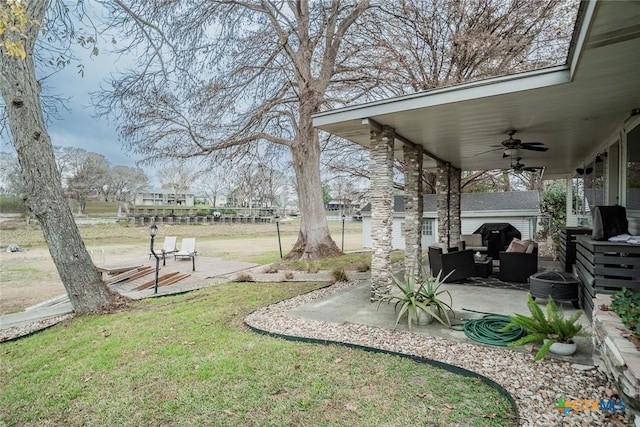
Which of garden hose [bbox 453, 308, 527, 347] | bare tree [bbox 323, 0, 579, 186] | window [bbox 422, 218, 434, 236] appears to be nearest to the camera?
garden hose [bbox 453, 308, 527, 347]

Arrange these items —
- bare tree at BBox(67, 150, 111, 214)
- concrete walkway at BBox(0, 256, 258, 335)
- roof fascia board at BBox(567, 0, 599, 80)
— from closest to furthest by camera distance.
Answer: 1. roof fascia board at BBox(567, 0, 599, 80)
2. concrete walkway at BBox(0, 256, 258, 335)
3. bare tree at BBox(67, 150, 111, 214)

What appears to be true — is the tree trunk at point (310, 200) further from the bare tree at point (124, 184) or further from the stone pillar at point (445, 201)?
the bare tree at point (124, 184)

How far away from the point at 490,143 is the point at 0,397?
9.30m

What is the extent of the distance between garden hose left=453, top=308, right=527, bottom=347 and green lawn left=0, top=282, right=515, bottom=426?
101 centimetres

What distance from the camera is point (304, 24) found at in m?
11.6

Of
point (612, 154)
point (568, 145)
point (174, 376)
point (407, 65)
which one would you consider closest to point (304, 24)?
point (407, 65)

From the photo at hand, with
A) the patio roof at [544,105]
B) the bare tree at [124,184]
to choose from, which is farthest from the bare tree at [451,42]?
the bare tree at [124,184]

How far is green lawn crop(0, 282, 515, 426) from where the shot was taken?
2.78 meters

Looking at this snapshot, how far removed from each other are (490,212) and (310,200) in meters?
8.69

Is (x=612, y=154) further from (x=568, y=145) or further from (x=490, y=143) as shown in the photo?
(x=490, y=143)

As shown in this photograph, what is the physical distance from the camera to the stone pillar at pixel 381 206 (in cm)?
618

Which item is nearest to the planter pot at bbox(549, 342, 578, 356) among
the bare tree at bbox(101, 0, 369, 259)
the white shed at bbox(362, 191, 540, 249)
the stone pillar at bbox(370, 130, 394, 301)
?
the stone pillar at bbox(370, 130, 394, 301)

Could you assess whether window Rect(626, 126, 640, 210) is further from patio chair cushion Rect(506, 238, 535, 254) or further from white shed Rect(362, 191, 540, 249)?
white shed Rect(362, 191, 540, 249)

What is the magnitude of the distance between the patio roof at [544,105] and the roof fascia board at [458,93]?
11 millimetres
